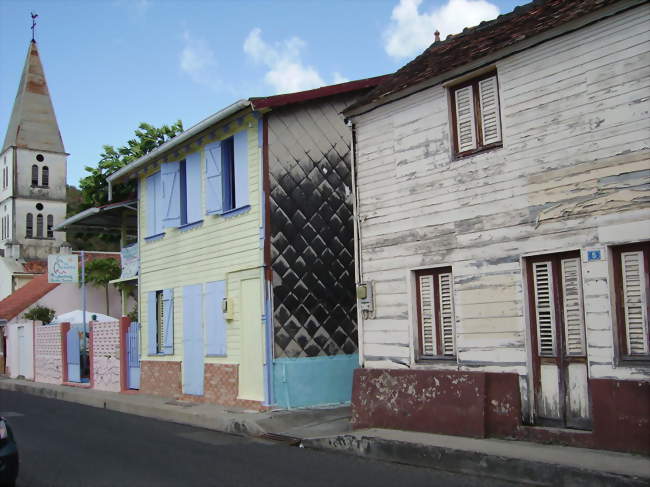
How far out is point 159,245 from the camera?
19156 mm

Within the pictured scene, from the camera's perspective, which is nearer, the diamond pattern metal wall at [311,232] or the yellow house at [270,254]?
the yellow house at [270,254]

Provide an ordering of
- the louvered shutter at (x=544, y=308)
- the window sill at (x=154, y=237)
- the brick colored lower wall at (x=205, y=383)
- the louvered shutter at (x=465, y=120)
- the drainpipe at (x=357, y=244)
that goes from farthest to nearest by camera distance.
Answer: the window sill at (x=154, y=237) → the brick colored lower wall at (x=205, y=383) → the drainpipe at (x=357, y=244) → the louvered shutter at (x=465, y=120) → the louvered shutter at (x=544, y=308)

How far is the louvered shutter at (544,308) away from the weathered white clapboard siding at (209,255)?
644 centimetres

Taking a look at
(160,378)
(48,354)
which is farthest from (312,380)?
(48,354)

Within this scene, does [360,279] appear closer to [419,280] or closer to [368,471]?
[419,280]

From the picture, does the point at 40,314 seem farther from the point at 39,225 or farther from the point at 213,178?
the point at 39,225

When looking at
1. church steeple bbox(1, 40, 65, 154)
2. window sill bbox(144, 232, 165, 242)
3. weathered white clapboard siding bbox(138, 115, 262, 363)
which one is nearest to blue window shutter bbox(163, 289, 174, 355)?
weathered white clapboard siding bbox(138, 115, 262, 363)

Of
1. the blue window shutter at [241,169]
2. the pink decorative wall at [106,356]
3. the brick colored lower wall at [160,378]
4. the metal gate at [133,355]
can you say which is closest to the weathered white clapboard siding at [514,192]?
the blue window shutter at [241,169]

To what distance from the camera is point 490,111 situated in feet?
34.9

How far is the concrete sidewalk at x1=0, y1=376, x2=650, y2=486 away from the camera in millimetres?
7719

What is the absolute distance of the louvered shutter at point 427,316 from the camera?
11.2m

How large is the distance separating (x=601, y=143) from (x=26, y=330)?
25632mm

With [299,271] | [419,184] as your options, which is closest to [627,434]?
[419,184]

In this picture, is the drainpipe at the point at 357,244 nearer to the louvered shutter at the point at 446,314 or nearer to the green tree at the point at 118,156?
the louvered shutter at the point at 446,314
